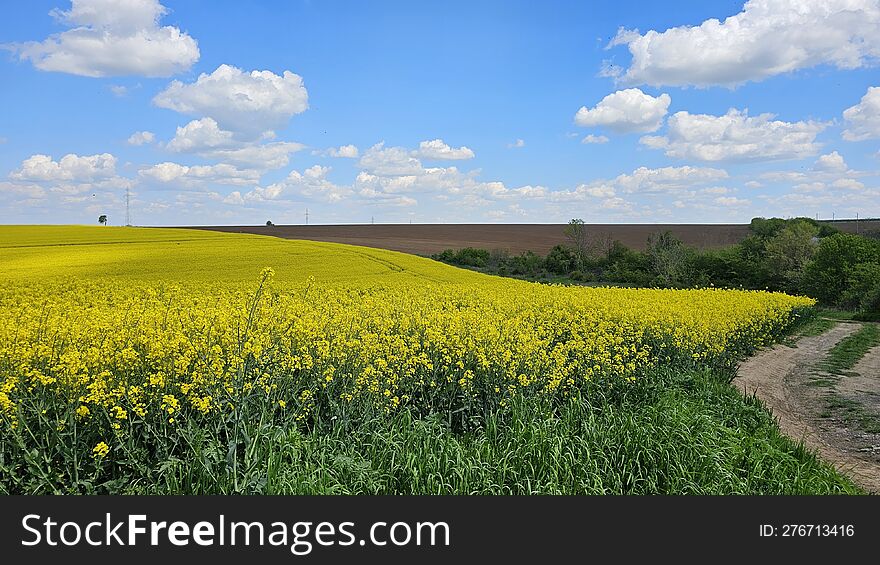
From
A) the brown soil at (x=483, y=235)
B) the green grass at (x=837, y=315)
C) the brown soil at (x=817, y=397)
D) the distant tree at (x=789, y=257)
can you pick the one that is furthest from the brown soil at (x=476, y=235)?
the brown soil at (x=817, y=397)

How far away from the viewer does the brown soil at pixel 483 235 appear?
45.2 meters

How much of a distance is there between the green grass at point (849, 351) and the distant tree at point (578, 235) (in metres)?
28.4

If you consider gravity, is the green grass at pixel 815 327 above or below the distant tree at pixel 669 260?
below

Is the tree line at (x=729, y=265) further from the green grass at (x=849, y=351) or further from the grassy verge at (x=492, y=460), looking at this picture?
the grassy verge at (x=492, y=460)

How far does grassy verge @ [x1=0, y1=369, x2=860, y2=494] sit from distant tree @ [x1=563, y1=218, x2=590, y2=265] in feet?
146

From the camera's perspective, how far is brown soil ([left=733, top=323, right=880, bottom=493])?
8127 millimetres

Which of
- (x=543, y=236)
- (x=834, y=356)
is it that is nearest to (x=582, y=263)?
(x=543, y=236)

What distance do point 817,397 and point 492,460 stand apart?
8.74 m

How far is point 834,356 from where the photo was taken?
17.2m

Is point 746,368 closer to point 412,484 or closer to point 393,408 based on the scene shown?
point 393,408

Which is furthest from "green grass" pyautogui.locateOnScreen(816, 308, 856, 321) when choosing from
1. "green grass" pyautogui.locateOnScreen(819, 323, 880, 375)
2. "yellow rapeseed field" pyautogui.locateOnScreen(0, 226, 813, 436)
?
"yellow rapeseed field" pyautogui.locateOnScreen(0, 226, 813, 436)

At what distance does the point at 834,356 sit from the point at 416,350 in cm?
1420

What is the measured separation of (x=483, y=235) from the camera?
192 feet

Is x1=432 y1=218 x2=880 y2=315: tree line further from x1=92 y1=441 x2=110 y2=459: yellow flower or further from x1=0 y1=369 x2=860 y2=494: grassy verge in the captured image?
x1=92 y1=441 x2=110 y2=459: yellow flower
